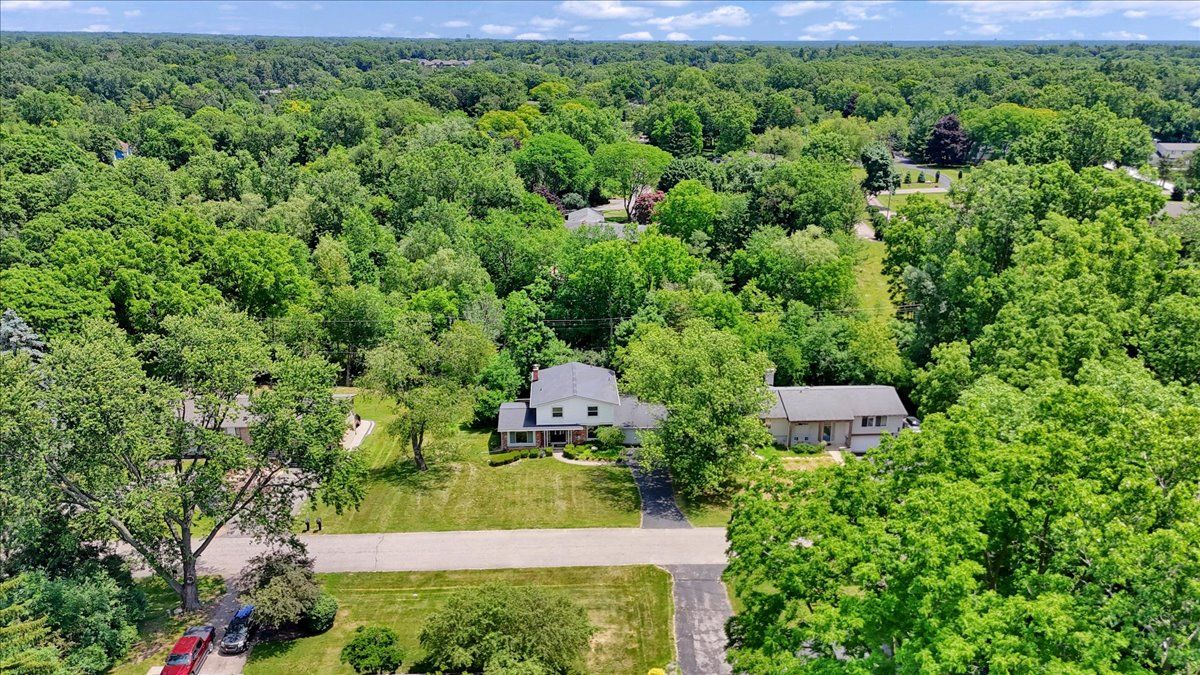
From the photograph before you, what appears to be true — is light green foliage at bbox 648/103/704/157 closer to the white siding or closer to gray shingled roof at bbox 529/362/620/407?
gray shingled roof at bbox 529/362/620/407

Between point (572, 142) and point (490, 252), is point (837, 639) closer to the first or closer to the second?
point (490, 252)

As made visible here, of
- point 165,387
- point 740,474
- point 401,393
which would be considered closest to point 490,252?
point 401,393

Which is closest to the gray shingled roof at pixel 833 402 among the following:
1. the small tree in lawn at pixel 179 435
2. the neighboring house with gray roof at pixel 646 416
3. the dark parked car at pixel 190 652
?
the neighboring house with gray roof at pixel 646 416

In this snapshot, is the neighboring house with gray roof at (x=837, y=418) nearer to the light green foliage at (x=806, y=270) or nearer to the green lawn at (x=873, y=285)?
the light green foliage at (x=806, y=270)

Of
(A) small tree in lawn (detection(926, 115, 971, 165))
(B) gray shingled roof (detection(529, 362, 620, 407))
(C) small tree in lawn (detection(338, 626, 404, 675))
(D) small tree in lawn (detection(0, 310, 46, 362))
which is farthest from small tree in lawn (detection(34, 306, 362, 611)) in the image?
(A) small tree in lawn (detection(926, 115, 971, 165))

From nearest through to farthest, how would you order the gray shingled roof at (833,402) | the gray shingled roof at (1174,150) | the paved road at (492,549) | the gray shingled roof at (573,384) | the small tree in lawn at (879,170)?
the paved road at (492,549), the gray shingled roof at (833,402), the gray shingled roof at (573,384), the small tree in lawn at (879,170), the gray shingled roof at (1174,150)

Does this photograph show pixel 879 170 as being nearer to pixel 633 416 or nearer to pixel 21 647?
pixel 633 416

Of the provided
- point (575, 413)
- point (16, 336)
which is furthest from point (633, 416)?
point (16, 336)
